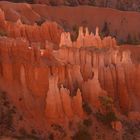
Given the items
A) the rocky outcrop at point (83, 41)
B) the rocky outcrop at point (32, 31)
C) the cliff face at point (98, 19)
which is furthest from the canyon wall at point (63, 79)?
the cliff face at point (98, 19)

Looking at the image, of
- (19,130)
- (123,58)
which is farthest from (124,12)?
(19,130)

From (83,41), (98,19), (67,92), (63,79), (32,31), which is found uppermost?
(32,31)

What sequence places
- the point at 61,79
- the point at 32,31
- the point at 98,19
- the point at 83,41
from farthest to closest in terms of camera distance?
the point at 98,19, the point at 32,31, the point at 83,41, the point at 61,79

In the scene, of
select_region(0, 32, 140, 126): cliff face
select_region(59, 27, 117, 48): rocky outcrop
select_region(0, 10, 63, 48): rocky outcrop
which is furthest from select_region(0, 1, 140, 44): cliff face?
select_region(0, 32, 140, 126): cliff face

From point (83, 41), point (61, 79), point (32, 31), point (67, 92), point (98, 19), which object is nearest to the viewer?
point (67, 92)

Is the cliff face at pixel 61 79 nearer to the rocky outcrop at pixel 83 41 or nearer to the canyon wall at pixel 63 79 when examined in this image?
the canyon wall at pixel 63 79

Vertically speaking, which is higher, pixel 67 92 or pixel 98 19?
pixel 98 19

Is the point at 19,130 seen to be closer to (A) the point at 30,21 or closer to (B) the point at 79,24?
(A) the point at 30,21

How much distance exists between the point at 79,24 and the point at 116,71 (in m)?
32.5

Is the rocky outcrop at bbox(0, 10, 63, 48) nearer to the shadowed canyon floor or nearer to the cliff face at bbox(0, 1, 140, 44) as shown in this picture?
the shadowed canyon floor

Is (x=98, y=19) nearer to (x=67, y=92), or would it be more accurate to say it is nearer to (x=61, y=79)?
(x=61, y=79)

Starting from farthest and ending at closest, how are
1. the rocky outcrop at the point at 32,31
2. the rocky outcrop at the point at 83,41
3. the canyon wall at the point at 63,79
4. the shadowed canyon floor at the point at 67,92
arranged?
the rocky outcrop at the point at 32,31, the rocky outcrop at the point at 83,41, the canyon wall at the point at 63,79, the shadowed canyon floor at the point at 67,92

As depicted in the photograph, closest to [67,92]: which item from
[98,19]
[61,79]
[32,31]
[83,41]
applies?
[61,79]

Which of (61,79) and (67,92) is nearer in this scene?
(67,92)
